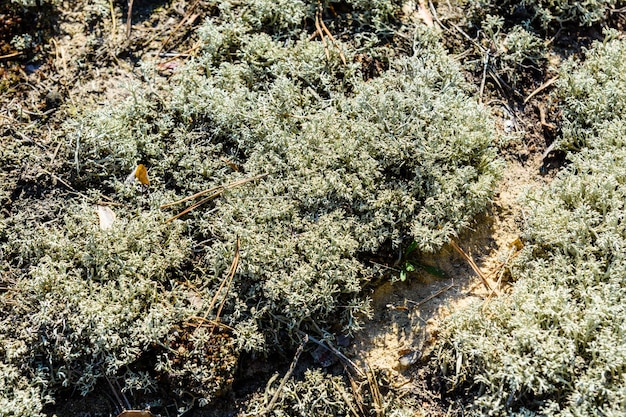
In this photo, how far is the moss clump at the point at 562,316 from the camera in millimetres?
3322

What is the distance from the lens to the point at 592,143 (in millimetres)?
4234

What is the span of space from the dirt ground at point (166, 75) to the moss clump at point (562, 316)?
18 centimetres

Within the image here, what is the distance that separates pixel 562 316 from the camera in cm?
348

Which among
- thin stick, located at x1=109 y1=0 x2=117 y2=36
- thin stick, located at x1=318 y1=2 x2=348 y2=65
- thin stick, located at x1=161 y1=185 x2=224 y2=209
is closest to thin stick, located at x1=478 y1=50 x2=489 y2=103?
thin stick, located at x1=318 y1=2 x2=348 y2=65

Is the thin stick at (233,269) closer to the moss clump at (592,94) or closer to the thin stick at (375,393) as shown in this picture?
the thin stick at (375,393)

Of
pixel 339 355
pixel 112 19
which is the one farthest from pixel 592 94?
pixel 112 19

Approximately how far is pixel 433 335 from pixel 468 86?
1779 mm

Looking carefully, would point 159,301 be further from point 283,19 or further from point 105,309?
point 283,19

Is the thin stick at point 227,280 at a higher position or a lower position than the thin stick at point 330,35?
lower

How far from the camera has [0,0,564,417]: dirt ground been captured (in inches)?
146

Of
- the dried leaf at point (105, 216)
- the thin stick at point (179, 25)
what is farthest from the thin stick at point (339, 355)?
the thin stick at point (179, 25)

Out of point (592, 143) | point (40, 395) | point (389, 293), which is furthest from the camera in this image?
point (592, 143)

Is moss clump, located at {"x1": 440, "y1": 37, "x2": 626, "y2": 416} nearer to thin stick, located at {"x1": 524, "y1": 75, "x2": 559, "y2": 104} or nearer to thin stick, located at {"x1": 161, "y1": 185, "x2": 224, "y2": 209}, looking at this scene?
thin stick, located at {"x1": 524, "y1": 75, "x2": 559, "y2": 104}

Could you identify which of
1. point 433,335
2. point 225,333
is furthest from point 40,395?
point 433,335
